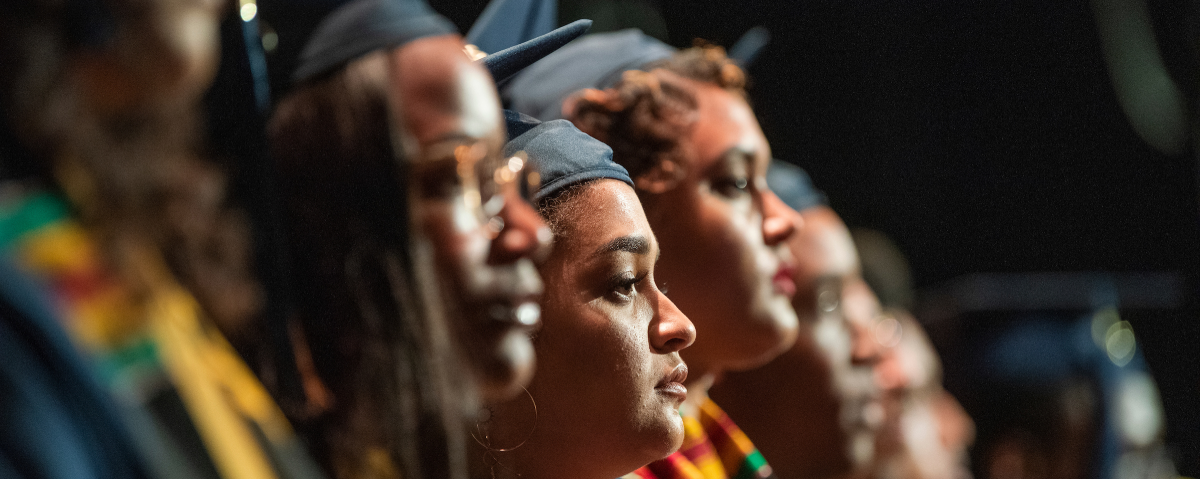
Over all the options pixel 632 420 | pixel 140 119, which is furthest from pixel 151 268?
pixel 632 420

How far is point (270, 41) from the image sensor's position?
1401 millimetres

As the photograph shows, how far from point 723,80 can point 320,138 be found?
714 millimetres

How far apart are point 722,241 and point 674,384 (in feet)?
1.18

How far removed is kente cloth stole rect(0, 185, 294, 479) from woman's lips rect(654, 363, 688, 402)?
48cm

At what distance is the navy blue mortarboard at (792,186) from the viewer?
2.21 m

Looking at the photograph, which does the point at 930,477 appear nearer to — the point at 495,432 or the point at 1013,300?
the point at 1013,300

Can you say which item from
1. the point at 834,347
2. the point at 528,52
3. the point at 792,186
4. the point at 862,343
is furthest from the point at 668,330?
the point at 862,343

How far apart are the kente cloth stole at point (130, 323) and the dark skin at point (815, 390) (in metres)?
1.08

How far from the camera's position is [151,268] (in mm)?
1007

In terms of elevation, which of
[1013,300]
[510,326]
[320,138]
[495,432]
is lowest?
[1013,300]

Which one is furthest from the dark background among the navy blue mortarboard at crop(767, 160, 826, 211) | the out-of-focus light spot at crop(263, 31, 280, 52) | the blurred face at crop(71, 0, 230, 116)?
the blurred face at crop(71, 0, 230, 116)

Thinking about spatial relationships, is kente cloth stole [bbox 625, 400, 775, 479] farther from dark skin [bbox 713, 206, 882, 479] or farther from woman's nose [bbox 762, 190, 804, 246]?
woman's nose [bbox 762, 190, 804, 246]

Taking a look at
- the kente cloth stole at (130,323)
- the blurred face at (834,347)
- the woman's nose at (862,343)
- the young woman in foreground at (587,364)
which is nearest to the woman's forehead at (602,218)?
the young woman in foreground at (587,364)

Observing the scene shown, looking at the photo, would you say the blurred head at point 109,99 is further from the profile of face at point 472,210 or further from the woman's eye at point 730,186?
the woman's eye at point 730,186
